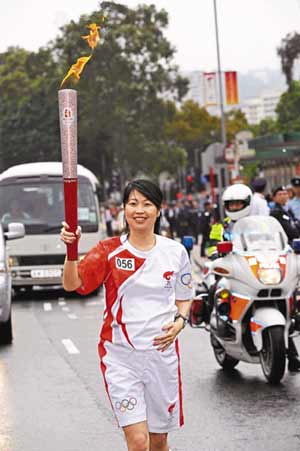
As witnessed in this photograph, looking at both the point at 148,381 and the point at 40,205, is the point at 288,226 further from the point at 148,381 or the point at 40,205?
the point at 40,205

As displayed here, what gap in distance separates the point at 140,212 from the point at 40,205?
18.5 meters

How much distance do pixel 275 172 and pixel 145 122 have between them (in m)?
15.0

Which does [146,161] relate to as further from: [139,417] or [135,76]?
[139,417]

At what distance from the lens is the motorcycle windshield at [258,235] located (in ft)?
35.1

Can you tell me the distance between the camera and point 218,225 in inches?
462

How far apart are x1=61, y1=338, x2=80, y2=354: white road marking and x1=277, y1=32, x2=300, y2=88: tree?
162ft

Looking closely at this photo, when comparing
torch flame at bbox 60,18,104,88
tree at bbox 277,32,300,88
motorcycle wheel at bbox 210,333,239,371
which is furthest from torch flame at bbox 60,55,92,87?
tree at bbox 277,32,300,88

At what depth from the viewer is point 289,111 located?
101688mm

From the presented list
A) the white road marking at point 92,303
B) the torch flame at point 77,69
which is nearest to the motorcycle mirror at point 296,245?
the torch flame at point 77,69

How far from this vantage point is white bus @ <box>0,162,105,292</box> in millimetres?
23344

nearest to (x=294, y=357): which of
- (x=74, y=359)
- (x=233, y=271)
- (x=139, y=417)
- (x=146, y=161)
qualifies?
(x=233, y=271)

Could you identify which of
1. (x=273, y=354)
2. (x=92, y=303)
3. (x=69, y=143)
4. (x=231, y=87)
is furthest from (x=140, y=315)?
(x=231, y=87)

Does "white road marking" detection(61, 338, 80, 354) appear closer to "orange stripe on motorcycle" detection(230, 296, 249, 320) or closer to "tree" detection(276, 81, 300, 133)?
"orange stripe on motorcycle" detection(230, 296, 249, 320)

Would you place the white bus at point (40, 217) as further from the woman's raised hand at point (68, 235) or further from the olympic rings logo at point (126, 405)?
the woman's raised hand at point (68, 235)
